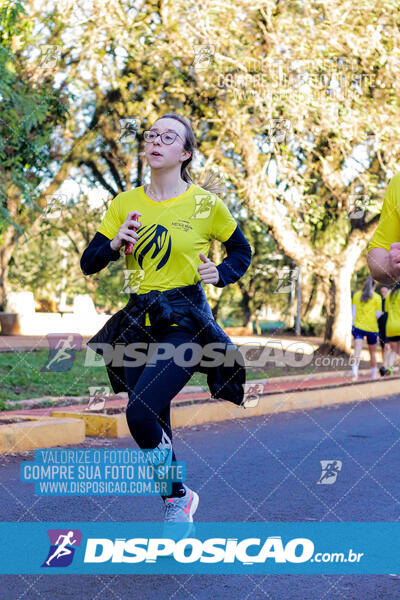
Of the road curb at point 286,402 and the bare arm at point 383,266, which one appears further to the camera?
the road curb at point 286,402

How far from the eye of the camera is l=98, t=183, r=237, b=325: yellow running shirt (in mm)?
4160

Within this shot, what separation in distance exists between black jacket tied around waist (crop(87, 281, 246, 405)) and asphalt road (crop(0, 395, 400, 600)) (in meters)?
0.91

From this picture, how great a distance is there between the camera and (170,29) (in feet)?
52.8

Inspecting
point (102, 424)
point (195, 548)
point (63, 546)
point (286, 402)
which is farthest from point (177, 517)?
point (286, 402)

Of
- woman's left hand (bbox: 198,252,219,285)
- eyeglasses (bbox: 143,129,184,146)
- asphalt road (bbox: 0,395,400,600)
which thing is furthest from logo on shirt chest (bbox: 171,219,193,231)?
asphalt road (bbox: 0,395,400,600)

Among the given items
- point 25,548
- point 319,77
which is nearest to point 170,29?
point 319,77

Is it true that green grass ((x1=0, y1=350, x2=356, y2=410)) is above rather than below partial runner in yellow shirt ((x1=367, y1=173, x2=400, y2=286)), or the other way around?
below

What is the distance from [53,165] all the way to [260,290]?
58.1ft

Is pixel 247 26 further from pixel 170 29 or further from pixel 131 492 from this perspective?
pixel 131 492

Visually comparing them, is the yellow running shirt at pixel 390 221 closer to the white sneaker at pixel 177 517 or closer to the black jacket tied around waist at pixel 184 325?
the black jacket tied around waist at pixel 184 325

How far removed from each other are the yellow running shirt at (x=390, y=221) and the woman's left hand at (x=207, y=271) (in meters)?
0.78

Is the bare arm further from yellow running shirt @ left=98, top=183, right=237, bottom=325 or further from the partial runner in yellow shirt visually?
yellow running shirt @ left=98, top=183, right=237, bottom=325

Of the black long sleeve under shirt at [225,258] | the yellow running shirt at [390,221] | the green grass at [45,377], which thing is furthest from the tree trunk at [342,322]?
the yellow running shirt at [390,221]

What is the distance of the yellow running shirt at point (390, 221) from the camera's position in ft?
11.8
